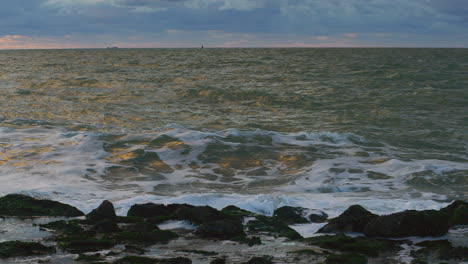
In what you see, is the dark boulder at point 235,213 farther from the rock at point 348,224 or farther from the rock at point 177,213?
the rock at point 348,224

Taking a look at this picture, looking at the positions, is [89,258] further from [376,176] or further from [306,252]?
[376,176]

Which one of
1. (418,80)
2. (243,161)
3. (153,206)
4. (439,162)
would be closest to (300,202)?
(153,206)

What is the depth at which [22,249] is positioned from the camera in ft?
14.0

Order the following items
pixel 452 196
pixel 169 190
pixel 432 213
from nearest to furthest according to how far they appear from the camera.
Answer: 1. pixel 432 213
2. pixel 452 196
3. pixel 169 190

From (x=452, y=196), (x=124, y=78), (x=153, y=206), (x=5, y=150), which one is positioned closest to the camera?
(x=153, y=206)

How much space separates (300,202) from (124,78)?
24.8 metres

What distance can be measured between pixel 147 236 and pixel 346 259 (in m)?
1.91

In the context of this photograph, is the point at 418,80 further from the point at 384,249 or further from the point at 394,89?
the point at 384,249

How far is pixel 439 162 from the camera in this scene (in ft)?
32.6

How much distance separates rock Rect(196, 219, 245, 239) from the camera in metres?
4.93

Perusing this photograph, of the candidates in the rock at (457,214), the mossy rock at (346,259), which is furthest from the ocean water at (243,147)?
the mossy rock at (346,259)

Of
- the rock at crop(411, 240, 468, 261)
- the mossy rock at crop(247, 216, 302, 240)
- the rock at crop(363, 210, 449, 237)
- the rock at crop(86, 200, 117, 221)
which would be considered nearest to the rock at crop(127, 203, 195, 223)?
the rock at crop(86, 200, 117, 221)

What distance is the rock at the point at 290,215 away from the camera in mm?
5785

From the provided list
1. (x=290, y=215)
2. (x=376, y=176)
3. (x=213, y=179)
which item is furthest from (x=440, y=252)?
(x=213, y=179)
